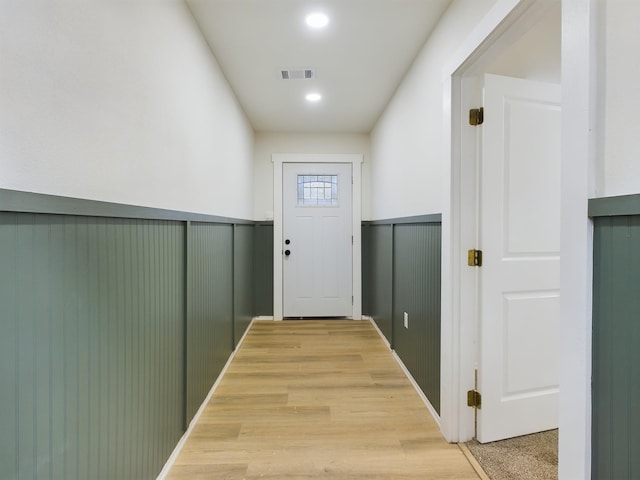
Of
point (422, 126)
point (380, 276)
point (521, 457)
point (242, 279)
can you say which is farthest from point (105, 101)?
point (380, 276)

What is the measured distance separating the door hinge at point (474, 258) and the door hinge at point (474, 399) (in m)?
0.66

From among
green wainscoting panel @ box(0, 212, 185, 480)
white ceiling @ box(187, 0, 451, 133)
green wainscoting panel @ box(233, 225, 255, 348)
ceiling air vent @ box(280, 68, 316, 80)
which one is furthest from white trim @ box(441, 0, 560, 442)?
green wainscoting panel @ box(233, 225, 255, 348)

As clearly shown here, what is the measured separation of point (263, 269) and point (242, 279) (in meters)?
0.78

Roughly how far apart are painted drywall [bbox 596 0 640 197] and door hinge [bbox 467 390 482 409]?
1.25m

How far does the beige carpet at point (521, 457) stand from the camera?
1.51 m

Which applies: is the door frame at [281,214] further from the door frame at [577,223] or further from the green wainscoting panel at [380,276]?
the door frame at [577,223]

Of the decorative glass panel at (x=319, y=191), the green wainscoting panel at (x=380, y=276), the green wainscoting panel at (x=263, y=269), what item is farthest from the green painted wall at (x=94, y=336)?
the decorative glass panel at (x=319, y=191)

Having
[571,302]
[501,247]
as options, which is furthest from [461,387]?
[571,302]

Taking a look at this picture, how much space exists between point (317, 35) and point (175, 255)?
1.61 meters

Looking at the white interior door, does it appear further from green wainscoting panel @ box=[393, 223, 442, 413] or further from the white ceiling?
the white ceiling

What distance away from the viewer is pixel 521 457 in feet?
5.31

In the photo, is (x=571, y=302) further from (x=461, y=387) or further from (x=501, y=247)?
(x=461, y=387)

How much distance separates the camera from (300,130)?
4.13m

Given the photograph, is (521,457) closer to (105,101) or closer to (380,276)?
(380,276)
